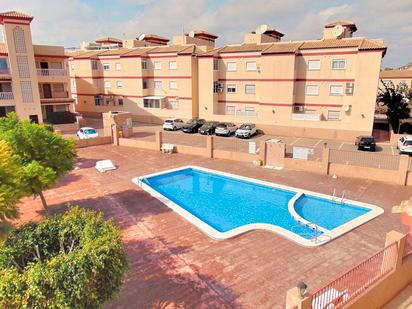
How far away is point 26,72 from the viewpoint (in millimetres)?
35219

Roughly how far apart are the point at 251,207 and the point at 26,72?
1234 inches

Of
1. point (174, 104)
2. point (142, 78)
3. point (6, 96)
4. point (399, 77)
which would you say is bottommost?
point (174, 104)

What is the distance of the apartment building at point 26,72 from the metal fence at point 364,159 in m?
32.8

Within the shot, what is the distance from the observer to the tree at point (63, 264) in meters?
6.69

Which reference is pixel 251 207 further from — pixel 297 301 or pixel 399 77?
pixel 399 77

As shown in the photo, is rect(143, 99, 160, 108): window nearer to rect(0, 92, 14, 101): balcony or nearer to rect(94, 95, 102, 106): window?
rect(94, 95, 102, 106): window

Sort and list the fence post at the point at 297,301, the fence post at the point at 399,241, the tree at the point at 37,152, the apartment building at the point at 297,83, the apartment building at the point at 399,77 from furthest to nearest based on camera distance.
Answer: the apartment building at the point at 399,77 → the apartment building at the point at 297,83 → the tree at the point at 37,152 → the fence post at the point at 399,241 → the fence post at the point at 297,301

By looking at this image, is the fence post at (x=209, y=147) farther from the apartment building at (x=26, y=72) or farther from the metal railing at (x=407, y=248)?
the apartment building at (x=26, y=72)

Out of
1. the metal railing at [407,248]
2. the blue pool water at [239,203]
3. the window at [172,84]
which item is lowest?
the blue pool water at [239,203]

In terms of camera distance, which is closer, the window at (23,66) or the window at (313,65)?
the window at (23,66)

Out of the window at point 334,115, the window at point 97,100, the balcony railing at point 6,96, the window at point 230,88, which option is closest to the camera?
the balcony railing at point 6,96

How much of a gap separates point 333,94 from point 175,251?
96.9 feet

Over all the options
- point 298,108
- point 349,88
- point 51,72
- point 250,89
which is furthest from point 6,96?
point 349,88

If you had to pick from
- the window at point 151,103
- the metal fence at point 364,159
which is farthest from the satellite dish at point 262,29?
the metal fence at point 364,159
